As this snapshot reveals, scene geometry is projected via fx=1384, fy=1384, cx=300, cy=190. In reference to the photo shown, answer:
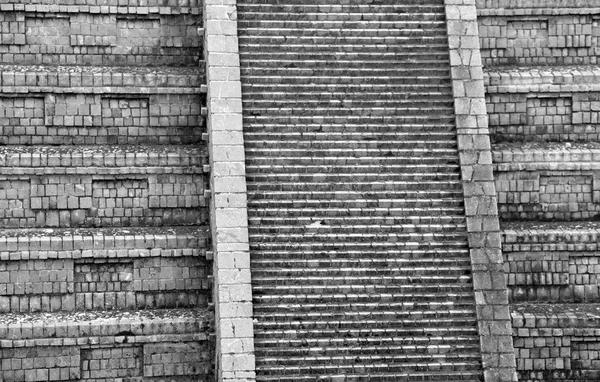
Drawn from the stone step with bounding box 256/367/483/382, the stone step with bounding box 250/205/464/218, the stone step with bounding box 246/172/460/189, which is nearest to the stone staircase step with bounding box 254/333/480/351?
the stone step with bounding box 256/367/483/382

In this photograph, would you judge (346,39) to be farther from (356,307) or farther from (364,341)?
(364,341)

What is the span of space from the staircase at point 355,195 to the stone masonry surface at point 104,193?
133 centimetres

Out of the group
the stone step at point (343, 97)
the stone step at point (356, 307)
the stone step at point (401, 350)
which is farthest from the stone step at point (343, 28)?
the stone step at point (401, 350)

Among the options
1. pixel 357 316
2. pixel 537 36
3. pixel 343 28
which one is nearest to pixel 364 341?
pixel 357 316

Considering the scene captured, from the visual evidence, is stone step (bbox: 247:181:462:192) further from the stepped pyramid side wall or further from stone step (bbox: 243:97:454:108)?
the stepped pyramid side wall

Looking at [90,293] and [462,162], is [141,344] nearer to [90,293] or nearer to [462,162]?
[90,293]

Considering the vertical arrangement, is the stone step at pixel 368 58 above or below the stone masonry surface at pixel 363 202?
above

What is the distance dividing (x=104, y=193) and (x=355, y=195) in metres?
4.09

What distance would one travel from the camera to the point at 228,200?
21312 millimetres

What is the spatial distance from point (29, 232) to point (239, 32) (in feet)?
15.4

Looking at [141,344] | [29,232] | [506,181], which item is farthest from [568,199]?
[29,232]

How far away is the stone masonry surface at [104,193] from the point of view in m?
21.8

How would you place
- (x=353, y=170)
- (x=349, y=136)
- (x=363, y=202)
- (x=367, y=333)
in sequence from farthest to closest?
1. (x=349, y=136)
2. (x=353, y=170)
3. (x=363, y=202)
4. (x=367, y=333)

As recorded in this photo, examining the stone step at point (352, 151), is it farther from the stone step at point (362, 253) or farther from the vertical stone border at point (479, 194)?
the stone step at point (362, 253)
